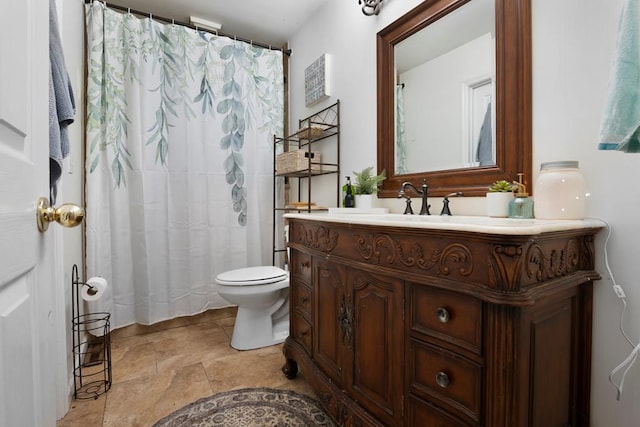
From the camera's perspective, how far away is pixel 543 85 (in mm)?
1141

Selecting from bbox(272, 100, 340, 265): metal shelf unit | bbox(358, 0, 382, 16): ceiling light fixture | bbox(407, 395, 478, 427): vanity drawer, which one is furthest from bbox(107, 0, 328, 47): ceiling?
bbox(407, 395, 478, 427): vanity drawer

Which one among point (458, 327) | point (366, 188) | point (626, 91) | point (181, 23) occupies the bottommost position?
point (458, 327)

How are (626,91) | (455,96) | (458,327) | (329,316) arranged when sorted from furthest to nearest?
1. (455,96)
2. (329,316)
3. (458,327)
4. (626,91)

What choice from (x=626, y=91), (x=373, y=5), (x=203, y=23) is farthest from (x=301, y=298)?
(x=203, y=23)

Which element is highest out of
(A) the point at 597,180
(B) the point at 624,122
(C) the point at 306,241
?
(B) the point at 624,122

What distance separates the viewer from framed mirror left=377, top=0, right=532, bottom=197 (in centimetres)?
122

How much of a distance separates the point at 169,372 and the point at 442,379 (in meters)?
1.59

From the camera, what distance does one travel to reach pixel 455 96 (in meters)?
1.50

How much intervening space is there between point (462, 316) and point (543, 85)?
0.91 m

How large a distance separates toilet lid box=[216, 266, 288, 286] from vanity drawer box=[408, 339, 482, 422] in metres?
1.26

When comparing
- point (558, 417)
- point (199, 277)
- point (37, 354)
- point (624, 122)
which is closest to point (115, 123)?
point (199, 277)

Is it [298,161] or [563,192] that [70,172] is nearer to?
[298,161]

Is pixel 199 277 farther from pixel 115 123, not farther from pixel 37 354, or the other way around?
pixel 37 354

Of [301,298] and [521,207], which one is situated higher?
[521,207]
